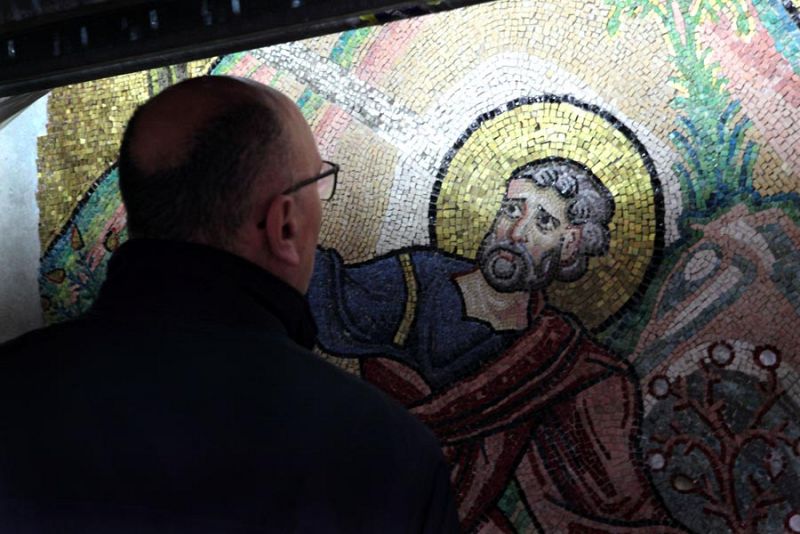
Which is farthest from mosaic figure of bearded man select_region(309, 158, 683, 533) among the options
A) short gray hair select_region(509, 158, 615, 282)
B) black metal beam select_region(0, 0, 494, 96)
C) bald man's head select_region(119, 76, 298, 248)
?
bald man's head select_region(119, 76, 298, 248)

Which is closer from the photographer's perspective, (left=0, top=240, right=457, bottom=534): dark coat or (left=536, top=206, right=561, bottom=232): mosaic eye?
(left=0, top=240, right=457, bottom=534): dark coat

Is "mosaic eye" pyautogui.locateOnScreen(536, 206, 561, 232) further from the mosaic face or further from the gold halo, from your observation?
the gold halo

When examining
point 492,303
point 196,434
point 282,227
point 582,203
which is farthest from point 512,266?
point 196,434

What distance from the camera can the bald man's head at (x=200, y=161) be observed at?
106cm

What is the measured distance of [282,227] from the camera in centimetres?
109

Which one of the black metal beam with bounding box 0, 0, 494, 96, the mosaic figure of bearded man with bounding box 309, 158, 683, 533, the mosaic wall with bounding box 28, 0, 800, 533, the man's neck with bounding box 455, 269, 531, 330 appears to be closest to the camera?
the black metal beam with bounding box 0, 0, 494, 96

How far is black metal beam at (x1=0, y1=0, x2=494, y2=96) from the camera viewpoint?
4.16 ft

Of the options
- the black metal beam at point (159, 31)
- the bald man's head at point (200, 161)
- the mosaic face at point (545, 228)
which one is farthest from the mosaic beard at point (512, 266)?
the bald man's head at point (200, 161)

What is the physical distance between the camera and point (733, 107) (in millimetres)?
2199

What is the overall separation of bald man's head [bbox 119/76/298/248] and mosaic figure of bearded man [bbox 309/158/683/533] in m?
1.38

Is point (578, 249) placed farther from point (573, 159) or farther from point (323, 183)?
point (323, 183)

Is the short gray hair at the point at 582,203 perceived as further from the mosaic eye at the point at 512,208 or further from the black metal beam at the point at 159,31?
the black metal beam at the point at 159,31

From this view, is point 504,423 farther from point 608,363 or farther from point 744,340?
point 744,340

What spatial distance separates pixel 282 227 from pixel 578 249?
4.59 feet
